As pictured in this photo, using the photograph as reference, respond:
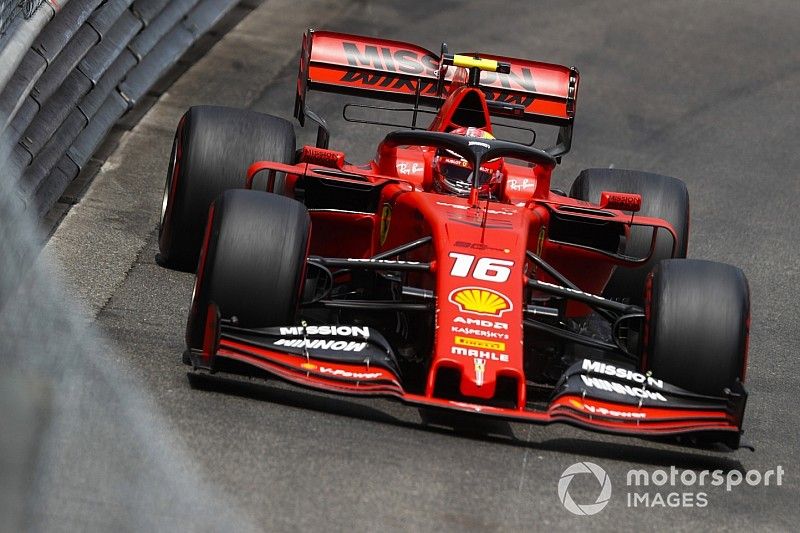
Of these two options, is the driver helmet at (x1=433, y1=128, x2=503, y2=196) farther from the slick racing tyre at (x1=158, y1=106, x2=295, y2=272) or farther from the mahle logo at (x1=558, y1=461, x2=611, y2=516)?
the mahle logo at (x1=558, y1=461, x2=611, y2=516)

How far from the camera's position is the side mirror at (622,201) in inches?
311

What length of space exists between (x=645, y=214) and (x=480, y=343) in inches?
97.7

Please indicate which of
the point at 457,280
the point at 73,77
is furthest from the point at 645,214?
the point at 73,77

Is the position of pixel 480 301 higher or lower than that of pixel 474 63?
lower

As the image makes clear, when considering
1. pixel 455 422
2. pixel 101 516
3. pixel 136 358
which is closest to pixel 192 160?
pixel 136 358

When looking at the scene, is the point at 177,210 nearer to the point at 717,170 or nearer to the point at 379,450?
the point at 379,450

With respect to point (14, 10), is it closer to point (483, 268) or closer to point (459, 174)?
point (459, 174)

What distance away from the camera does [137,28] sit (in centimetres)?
1123

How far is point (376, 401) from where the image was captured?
6.86 m

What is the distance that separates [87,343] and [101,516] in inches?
84.7

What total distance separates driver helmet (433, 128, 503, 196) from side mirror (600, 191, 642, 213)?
1.96ft

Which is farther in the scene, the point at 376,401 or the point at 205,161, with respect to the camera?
the point at 205,161

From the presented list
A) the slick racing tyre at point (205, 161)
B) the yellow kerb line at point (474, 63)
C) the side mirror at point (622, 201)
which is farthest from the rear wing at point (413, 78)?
the side mirror at point (622, 201)

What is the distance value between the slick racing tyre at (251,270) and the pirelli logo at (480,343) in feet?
2.62
